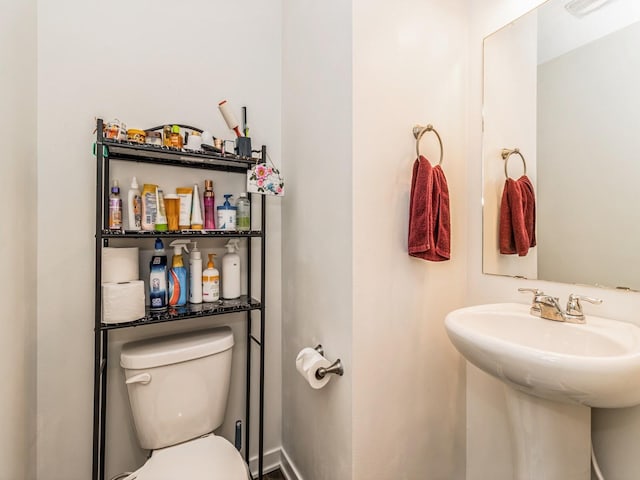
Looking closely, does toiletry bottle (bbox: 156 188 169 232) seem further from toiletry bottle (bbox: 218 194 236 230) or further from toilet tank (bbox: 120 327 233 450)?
toilet tank (bbox: 120 327 233 450)

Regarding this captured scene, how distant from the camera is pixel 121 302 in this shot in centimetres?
105

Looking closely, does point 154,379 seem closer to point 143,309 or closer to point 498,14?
point 143,309

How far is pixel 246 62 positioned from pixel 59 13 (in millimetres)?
699

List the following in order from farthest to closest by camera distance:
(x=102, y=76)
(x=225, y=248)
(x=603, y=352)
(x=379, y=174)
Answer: (x=225, y=248) < (x=102, y=76) < (x=379, y=174) < (x=603, y=352)

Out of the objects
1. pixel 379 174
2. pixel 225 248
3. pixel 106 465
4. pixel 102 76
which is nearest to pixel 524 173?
pixel 379 174

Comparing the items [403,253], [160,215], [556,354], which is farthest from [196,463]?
[556,354]

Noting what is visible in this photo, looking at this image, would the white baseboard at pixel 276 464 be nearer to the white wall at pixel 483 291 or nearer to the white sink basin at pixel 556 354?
the white wall at pixel 483 291

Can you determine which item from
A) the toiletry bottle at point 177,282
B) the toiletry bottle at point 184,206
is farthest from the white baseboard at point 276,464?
the toiletry bottle at point 184,206

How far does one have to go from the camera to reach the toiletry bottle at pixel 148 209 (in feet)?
3.79

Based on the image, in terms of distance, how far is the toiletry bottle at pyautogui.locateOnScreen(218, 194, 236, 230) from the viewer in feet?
4.23

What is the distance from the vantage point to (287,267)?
1.50 metres

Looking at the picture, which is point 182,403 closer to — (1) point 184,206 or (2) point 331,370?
(2) point 331,370

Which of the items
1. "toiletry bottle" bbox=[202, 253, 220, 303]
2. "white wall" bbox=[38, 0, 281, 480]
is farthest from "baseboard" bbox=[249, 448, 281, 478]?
"toiletry bottle" bbox=[202, 253, 220, 303]

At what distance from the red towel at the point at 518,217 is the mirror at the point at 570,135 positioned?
2 cm
